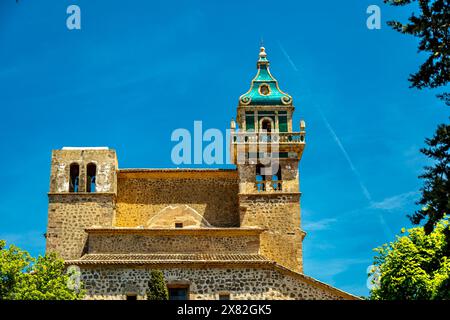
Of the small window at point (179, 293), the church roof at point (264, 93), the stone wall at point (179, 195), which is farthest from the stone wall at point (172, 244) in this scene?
the church roof at point (264, 93)

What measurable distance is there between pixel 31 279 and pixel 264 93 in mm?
18710

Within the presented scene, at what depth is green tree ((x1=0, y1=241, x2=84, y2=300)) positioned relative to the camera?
2771 cm

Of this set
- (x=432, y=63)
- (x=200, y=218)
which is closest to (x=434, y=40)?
(x=432, y=63)

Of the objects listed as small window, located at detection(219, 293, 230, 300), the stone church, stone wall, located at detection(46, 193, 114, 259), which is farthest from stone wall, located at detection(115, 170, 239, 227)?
small window, located at detection(219, 293, 230, 300)

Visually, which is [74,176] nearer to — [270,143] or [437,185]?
[270,143]

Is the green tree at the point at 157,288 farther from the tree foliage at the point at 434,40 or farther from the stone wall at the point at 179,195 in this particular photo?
the tree foliage at the point at 434,40

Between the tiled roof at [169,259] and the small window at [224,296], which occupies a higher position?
the tiled roof at [169,259]

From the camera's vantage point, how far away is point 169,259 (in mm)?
33906

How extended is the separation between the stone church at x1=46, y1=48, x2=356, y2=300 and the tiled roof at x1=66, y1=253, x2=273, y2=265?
0.05m

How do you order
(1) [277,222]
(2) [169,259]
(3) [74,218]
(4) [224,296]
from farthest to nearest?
(1) [277,222], (3) [74,218], (2) [169,259], (4) [224,296]

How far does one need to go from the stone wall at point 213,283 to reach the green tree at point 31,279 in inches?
87.8

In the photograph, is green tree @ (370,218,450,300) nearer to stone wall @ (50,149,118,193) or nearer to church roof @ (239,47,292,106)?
church roof @ (239,47,292,106)

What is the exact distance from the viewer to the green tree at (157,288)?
3066 cm

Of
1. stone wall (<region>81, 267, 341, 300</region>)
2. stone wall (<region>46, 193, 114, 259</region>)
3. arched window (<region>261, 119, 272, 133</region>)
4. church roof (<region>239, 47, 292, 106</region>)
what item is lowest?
stone wall (<region>81, 267, 341, 300</region>)
